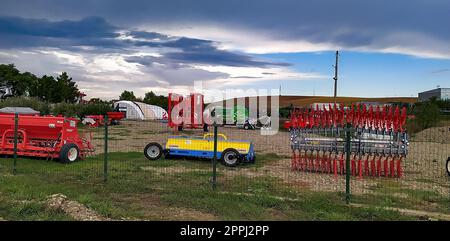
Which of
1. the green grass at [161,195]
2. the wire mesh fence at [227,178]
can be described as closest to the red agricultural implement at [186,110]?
the wire mesh fence at [227,178]

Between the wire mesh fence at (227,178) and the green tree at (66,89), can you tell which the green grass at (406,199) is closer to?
the wire mesh fence at (227,178)

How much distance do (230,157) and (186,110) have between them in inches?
491

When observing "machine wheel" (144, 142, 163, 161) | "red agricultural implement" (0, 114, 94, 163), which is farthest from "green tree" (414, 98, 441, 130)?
"red agricultural implement" (0, 114, 94, 163)

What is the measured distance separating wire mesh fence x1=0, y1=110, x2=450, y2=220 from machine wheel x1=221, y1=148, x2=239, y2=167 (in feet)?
0.11

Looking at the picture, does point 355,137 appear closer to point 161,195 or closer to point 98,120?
point 161,195

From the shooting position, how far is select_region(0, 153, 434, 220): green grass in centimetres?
725

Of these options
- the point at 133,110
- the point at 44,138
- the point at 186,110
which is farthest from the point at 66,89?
the point at 44,138

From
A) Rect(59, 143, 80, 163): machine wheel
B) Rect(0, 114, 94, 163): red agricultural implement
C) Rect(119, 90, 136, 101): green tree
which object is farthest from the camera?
Rect(119, 90, 136, 101): green tree

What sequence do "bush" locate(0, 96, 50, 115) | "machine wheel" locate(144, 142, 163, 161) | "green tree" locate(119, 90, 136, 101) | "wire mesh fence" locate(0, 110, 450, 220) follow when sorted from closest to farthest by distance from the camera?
1. "wire mesh fence" locate(0, 110, 450, 220)
2. "machine wheel" locate(144, 142, 163, 161)
3. "bush" locate(0, 96, 50, 115)
4. "green tree" locate(119, 90, 136, 101)

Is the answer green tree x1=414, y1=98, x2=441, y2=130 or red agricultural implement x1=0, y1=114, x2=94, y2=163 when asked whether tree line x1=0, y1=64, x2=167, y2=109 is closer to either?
green tree x1=414, y1=98, x2=441, y2=130

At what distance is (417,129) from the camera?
32531mm

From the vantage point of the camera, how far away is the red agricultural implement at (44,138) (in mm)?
13797
